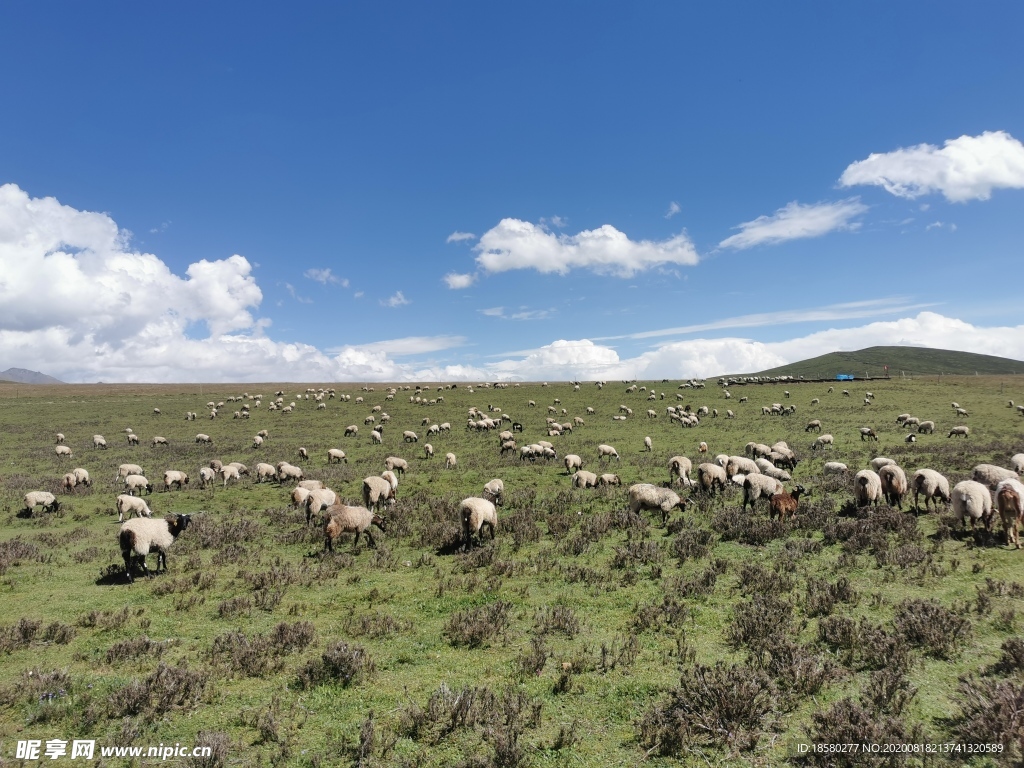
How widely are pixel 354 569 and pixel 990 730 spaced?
12.4 meters

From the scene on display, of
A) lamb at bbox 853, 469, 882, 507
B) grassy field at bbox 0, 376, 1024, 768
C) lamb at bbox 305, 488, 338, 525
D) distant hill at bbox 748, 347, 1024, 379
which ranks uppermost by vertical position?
distant hill at bbox 748, 347, 1024, 379

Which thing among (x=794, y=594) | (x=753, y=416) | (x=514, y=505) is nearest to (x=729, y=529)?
(x=794, y=594)

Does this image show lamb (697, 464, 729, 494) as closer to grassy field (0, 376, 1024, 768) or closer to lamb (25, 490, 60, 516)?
grassy field (0, 376, 1024, 768)

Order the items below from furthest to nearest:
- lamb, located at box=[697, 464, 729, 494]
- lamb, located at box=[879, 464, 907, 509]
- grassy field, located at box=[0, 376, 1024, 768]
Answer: lamb, located at box=[697, 464, 729, 494], lamb, located at box=[879, 464, 907, 509], grassy field, located at box=[0, 376, 1024, 768]

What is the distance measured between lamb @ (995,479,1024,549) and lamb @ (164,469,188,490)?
31.9m

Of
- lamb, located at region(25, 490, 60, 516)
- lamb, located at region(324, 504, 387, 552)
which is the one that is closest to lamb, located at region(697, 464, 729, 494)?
lamb, located at region(324, 504, 387, 552)

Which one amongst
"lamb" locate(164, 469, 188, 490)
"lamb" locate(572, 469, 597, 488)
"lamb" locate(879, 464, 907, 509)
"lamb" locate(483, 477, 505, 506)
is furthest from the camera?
"lamb" locate(164, 469, 188, 490)

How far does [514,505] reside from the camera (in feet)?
64.3

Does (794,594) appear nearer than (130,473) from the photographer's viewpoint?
Yes

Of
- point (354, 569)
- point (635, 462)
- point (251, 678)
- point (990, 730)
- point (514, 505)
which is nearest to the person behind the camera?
point (990, 730)

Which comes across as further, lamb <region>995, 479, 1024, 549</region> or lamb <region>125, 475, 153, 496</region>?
lamb <region>125, 475, 153, 496</region>

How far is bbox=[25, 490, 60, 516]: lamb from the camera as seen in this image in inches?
782

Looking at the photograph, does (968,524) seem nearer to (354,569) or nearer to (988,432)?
(354,569)

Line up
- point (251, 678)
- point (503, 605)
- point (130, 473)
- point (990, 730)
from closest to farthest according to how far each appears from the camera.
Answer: point (990, 730) → point (251, 678) → point (503, 605) → point (130, 473)
